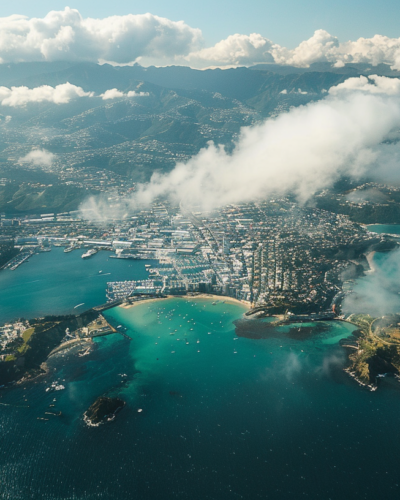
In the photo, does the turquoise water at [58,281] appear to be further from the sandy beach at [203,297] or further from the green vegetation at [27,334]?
the sandy beach at [203,297]

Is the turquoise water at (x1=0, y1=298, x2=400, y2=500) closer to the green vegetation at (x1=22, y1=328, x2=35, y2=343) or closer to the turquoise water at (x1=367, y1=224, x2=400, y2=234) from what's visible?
the green vegetation at (x1=22, y1=328, x2=35, y2=343)

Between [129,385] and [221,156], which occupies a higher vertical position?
[221,156]

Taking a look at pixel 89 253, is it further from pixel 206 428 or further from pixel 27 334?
pixel 206 428

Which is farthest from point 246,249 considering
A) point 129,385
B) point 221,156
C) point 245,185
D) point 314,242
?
point 221,156

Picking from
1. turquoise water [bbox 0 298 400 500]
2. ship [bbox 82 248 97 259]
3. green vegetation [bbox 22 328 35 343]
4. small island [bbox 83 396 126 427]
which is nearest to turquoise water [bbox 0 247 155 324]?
ship [bbox 82 248 97 259]

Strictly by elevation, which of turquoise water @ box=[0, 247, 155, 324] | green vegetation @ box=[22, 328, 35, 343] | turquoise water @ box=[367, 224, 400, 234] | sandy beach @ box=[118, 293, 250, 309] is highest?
green vegetation @ box=[22, 328, 35, 343]

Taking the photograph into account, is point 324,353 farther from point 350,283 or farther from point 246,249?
point 246,249

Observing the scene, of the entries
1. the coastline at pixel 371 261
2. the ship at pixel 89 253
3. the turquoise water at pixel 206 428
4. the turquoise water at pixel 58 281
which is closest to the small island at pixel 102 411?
the turquoise water at pixel 206 428
